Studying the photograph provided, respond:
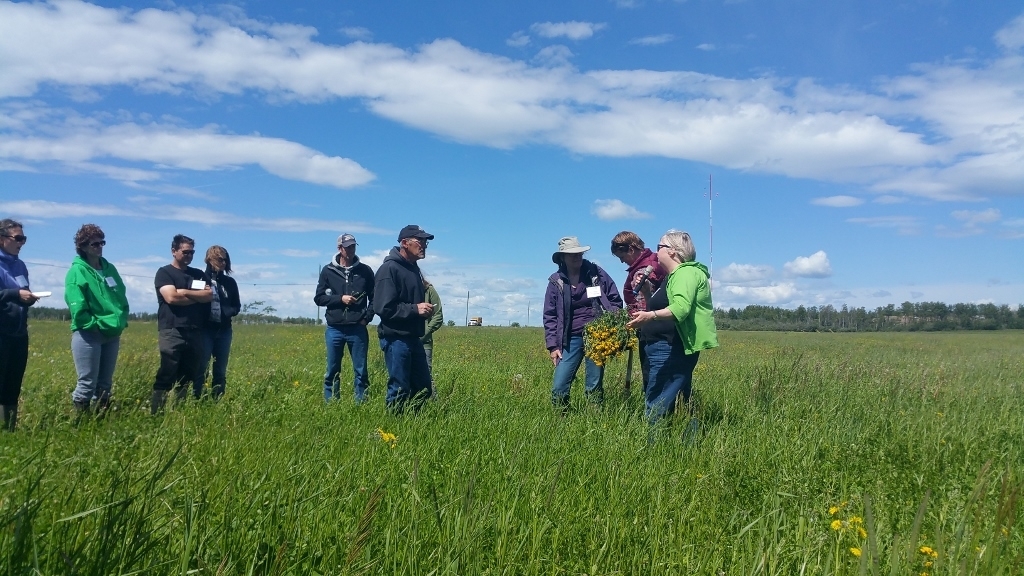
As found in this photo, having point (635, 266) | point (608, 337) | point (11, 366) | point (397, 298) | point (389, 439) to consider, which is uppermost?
point (635, 266)

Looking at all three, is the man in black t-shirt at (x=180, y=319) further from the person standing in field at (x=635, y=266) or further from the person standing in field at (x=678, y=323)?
the person standing in field at (x=678, y=323)

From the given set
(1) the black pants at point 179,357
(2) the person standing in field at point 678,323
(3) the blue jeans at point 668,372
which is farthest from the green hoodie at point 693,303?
(1) the black pants at point 179,357

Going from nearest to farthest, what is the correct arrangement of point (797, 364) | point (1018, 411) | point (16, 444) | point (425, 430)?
point (16, 444), point (425, 430), point (1018, 411), point (797, 364)

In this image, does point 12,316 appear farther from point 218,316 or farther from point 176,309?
point 218,316

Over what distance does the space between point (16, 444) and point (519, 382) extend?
5.53 meters

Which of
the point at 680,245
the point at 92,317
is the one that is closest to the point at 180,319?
the point at 92,317

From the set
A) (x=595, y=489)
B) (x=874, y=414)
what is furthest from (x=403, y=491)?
(x=874, y=414)

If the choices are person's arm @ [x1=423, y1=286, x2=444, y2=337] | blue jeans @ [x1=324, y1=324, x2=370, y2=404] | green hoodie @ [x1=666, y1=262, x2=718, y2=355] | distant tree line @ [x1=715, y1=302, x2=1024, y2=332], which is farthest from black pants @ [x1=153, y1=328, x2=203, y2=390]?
distant tree line @ [x1=715, y1=302, x2=1024, y2=332]

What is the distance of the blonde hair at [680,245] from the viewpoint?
18.8 ft

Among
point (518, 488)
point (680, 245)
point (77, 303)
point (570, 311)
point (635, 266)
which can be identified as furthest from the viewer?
point (570, 311)

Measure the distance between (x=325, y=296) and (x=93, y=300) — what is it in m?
2.42

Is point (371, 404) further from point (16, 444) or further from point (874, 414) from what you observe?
point (874, 414)

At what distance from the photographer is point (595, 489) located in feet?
12.6

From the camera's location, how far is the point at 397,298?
652 cm
